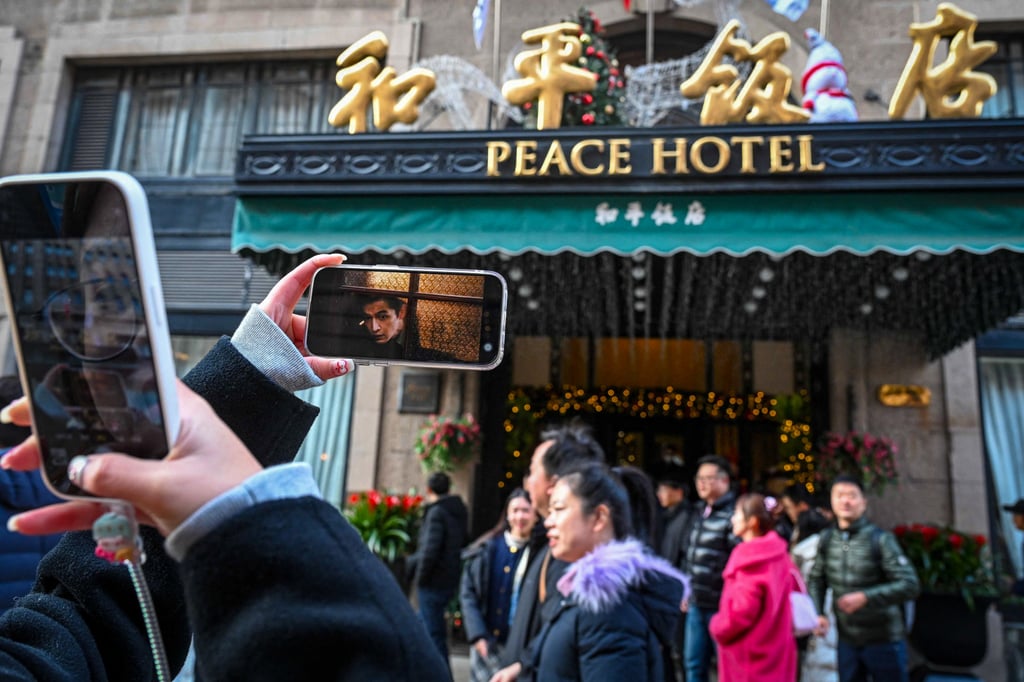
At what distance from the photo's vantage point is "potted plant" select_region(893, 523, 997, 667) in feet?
23.0

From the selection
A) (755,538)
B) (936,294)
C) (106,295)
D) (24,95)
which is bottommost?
(755,538)

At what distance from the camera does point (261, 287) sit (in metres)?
9.75

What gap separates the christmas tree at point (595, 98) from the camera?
7.29 m

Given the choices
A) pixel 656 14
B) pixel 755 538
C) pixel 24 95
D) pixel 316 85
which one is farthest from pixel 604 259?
pixel 24 95

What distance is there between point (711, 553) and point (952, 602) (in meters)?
2.87

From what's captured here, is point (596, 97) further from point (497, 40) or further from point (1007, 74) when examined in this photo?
point (1007, 74)

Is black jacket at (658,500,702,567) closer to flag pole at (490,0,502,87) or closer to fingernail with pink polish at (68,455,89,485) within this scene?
flag pole at (490,0,502,87)

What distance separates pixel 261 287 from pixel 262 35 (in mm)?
3663

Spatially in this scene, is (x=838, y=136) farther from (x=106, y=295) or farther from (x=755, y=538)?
(x=106, y=295)

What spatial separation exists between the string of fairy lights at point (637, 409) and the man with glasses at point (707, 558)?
3930 millimetres

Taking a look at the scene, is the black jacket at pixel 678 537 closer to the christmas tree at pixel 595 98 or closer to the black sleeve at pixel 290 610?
the christmas tree at pixel 595 98

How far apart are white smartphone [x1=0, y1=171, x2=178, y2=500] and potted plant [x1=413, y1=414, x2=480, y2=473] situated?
25.7 ft

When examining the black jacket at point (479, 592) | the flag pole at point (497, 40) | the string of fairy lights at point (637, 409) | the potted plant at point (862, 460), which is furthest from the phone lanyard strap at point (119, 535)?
the string of fairy lights at point (637, 409)

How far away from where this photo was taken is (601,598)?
9.60 ft
